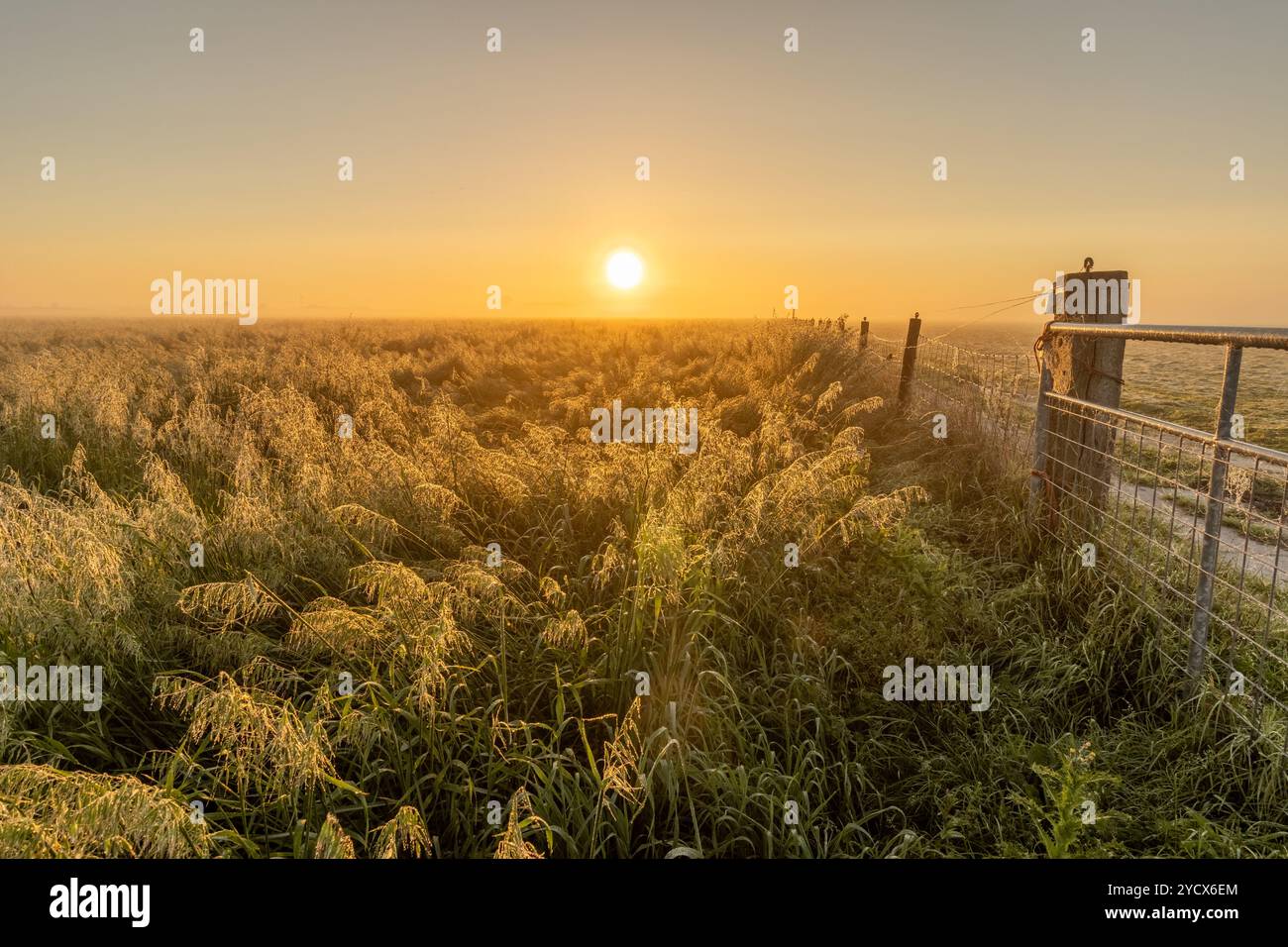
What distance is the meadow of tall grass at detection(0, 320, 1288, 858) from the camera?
273cm

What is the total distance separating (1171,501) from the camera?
428 centimetres

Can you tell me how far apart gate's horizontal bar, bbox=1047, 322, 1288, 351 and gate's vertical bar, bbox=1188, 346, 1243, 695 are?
0.22ft

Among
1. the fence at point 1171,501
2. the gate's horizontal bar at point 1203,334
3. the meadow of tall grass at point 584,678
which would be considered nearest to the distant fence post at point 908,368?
the fence at point 1171,501

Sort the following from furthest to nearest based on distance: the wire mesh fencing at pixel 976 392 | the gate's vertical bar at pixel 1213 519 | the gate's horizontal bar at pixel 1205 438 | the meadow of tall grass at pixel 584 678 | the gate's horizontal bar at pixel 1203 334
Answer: the wire mesh fencing at pixel 976 392 < the gate's vertical bar at pixel 1213 519 < the gate's horizontal bar at pixel 1203 334 < the gate's horizontal bar at pixel 1205 438 < the meadow of tall grass at pixel 584 678

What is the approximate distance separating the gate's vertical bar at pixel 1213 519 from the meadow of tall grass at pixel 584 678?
0.29 metres

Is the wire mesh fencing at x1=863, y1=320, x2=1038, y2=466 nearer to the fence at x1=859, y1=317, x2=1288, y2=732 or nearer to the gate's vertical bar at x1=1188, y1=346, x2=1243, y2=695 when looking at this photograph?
the fence at x1=859, y1=317, x2=1288, y2=732

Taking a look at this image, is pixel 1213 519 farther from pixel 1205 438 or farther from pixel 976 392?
pixel 976 392

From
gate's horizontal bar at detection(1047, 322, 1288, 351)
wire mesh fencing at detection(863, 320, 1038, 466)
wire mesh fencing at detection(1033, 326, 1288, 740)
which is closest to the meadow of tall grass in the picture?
wire mesh fencing at detection(1033, 326, 1288, 740)

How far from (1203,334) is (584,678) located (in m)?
3.56

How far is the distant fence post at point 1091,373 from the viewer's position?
15.9 ft

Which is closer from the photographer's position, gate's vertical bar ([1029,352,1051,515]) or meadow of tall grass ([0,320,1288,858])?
Result: meadow of tall grass ([0,320,1288,858])

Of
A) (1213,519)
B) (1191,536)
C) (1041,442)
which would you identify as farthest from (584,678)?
(1041,442)

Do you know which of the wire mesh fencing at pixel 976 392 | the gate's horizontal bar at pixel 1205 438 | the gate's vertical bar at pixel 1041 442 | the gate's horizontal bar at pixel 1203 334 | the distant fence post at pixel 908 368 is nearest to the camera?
the gate's horizontal bar at pixel 1205 438

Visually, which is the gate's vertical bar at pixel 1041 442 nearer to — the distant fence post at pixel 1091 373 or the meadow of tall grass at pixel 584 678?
the distant fence post at pixel 1091 373
